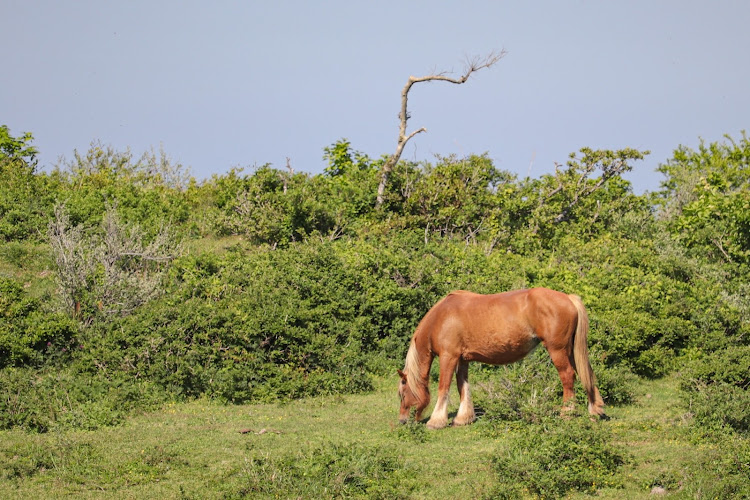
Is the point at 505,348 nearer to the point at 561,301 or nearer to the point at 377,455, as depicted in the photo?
the point at 561,301

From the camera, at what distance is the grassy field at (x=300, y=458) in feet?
28.0

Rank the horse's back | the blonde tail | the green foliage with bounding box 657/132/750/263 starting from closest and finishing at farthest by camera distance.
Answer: the blonde tail
the horse's back
the green foliage with bounding box 657/132/750/263

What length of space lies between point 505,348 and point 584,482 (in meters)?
2.93

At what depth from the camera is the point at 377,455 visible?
30.2 ft

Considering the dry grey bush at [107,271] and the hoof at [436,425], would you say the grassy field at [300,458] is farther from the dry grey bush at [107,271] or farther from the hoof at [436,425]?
the dry grey bush at [107,271]

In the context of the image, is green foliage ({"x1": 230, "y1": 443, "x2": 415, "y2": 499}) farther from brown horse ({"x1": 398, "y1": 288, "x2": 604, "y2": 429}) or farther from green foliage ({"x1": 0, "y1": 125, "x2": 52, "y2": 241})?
green foliage ({"x1": 0, "y1": 125, "x2": 52, "y2": 241})

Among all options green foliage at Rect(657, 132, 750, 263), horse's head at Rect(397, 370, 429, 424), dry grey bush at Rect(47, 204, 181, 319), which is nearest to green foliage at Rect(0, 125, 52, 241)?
dry grey bush at Rect(47, 204, 181, 319)

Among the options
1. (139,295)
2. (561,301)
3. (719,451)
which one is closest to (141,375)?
(139,295)

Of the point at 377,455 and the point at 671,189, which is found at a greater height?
the point at 671,189

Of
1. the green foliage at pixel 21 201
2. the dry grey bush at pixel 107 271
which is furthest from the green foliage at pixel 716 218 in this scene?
the green foliage at pixel 21 201

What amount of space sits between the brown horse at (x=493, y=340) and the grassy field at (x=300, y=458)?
0.47 metres

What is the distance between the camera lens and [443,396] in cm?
1130

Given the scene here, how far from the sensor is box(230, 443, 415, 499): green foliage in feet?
27.7

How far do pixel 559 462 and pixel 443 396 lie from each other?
271 centimetres
